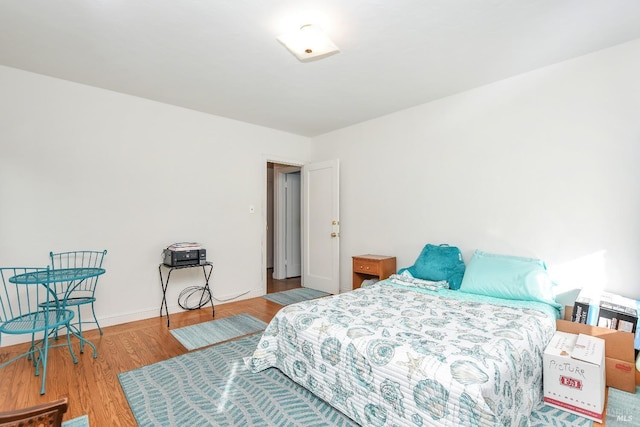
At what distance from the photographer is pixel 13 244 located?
2.88 metres

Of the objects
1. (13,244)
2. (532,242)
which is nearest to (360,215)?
(532,242)

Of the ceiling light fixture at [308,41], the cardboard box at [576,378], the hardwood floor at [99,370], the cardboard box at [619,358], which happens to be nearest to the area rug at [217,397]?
the hardwood floor at [99,370]

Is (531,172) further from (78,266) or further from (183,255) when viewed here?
(78,266)

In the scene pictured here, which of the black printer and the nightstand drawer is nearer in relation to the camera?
the black printer

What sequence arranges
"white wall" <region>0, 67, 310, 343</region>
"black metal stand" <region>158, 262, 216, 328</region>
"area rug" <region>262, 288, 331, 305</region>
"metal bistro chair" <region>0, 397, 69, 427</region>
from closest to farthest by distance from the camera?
"metal bistro chair" <region>0, 397, 69, 427</region>
"white wall" <region>0, 67, 310, 343</region>
"black metal stand" <region>158, 262, 216, 328</region>
"area rug" <region>262, 288, 331, 305</region>

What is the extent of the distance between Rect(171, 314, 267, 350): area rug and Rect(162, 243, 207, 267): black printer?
2.33 ft

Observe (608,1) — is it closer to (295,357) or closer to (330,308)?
(330,308)

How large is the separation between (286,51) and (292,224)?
151 inches

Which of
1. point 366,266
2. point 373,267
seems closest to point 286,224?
point 366,266

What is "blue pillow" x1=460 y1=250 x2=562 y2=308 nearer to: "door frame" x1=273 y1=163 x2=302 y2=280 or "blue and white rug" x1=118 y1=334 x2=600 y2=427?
"blue and white rug" x1=118 y1=334 x2=600 y2=427

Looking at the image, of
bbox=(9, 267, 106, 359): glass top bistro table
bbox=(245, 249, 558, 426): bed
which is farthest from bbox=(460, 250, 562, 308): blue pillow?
bbox=(9, 267, 106, 359): glass top bistro table

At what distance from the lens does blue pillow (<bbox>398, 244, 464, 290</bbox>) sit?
10.6ft

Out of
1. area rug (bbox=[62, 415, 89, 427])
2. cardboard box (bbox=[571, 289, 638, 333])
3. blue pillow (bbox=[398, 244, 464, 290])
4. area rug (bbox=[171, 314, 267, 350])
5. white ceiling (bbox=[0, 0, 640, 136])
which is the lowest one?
area rug (bbox=[171, 314, 267, 350])

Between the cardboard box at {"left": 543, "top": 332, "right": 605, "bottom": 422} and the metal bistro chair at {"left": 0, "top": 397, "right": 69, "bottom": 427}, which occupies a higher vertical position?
the metal bistro chair at {"left": 0, "top": 397, "right": 69, "bottom": 427}
